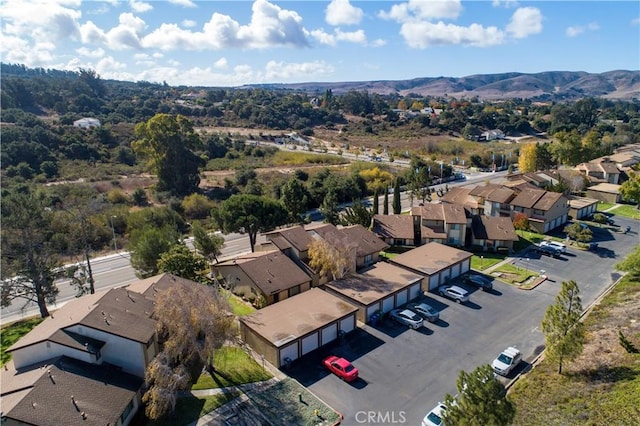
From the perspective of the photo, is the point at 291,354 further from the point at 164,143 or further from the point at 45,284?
the point at 164,143

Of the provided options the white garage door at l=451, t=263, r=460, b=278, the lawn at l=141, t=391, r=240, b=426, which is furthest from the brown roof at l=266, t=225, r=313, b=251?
the lawn at l=141, t=391, r=240, b=426

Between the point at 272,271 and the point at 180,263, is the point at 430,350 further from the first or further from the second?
the point at 180,263

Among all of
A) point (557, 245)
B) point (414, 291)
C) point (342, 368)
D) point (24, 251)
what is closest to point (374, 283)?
point (414, 291)

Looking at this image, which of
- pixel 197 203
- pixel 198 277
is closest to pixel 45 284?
pixel 198 277

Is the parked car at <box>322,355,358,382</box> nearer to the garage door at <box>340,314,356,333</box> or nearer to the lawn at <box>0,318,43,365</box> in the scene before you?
the garage door at <box>340,314,356,333</box>

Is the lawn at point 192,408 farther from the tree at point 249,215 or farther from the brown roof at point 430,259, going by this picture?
the tree at point 249,215
